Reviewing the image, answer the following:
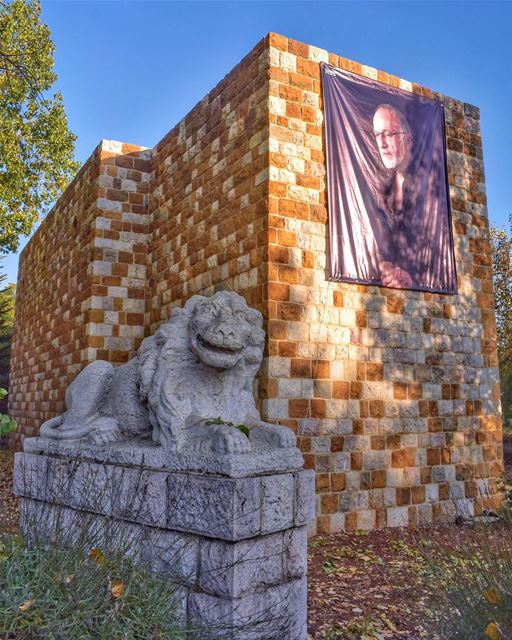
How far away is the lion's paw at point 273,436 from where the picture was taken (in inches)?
128

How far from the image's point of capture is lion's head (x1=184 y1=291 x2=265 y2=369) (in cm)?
347

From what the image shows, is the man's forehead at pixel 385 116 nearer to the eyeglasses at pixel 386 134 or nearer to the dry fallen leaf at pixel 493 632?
the eyeglasses at pixel 386 134

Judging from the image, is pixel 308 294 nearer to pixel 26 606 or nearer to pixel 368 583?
pixel 368 583

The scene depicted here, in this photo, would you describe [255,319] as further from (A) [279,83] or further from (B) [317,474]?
(A) [279,83]

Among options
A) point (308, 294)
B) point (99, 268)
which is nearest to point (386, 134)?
point (308, 294)

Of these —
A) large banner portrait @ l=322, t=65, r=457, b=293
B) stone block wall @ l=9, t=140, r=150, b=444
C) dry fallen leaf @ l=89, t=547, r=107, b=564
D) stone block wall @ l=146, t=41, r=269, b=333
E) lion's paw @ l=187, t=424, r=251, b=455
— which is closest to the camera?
dry fallen leaf @ l=89, t=547, r=107, b=564

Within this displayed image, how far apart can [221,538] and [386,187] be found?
447 cm

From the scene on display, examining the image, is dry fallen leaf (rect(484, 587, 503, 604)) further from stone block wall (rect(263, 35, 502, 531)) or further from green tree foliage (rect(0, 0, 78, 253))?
green tree foliage (rect(0, 0, 78, 253))

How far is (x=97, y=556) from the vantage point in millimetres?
2625

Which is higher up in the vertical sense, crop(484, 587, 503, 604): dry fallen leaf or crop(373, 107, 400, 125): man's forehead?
crop(373, 107, 400, 125): man's forehead

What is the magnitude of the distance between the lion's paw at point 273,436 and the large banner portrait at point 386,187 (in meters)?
2.58

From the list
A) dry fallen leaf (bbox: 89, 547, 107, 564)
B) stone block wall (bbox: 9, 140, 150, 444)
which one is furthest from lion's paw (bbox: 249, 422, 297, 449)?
stone block wall (bbox: 9, 140, 150, 444)

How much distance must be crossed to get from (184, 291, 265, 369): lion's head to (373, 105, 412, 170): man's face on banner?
331cm

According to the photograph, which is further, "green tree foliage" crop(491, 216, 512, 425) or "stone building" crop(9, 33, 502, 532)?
"green tree foliage" crop(491, 216, 512, 425)
